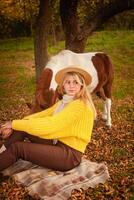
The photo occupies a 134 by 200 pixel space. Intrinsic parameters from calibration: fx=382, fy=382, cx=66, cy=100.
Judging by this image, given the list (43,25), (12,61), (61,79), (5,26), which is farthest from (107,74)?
(5,26)

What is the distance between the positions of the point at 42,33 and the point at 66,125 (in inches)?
216

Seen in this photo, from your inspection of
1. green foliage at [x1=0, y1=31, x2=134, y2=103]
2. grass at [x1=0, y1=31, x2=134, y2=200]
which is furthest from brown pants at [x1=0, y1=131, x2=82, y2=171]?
green foliage at [x1=0, y1=31, x2=134, y2=103]

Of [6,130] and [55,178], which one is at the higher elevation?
[6,130]

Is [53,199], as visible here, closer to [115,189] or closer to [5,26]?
[115,189]

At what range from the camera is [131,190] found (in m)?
5.40

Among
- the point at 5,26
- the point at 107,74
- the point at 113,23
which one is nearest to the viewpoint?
the point at 107,74

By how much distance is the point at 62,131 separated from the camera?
4770 millimetres

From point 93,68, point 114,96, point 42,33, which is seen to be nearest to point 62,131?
point 93,68

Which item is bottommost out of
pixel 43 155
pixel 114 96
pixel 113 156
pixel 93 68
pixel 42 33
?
pixel 113 156

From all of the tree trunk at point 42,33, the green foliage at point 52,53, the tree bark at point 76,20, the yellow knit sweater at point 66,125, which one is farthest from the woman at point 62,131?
the green foliage at point 52,53

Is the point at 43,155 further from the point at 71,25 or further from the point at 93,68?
the point at 71,25

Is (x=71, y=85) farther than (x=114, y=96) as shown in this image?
No

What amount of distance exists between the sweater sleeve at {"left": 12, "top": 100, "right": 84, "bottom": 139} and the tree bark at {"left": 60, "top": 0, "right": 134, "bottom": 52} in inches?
177

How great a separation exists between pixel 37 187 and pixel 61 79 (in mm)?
1474
